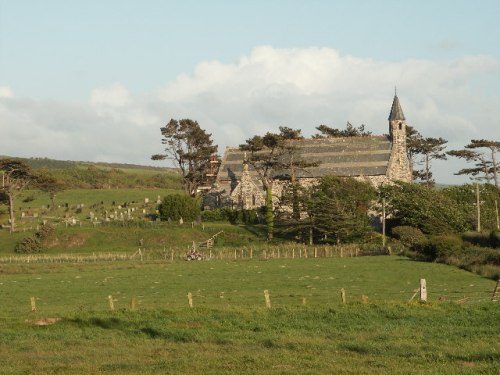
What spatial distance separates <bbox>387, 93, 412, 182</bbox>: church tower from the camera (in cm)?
10062

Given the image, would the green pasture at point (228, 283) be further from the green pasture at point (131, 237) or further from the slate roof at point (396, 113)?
the slate roof at point (396, 113)

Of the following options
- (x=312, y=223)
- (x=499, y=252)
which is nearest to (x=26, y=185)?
(x=312, y=223)

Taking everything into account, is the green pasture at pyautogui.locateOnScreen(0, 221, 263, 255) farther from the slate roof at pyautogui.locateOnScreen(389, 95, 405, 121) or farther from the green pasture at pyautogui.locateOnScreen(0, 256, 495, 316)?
the slate roof at pyautogui.locateOnScreen(389, 95, 405, 121)

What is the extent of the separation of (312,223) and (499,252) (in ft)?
102

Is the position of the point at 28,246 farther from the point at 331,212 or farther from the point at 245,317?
the point at 245,317

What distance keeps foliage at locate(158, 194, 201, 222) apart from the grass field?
4720 centimetres

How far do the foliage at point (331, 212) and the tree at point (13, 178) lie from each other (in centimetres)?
2772

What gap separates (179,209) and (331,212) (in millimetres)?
20135

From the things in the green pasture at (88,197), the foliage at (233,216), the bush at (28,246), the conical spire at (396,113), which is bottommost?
the bush at (28,246)

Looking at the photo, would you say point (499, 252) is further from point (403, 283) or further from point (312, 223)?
point (312, 223)

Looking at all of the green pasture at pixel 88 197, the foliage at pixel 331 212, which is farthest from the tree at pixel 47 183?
the foliage at pixel 331 212

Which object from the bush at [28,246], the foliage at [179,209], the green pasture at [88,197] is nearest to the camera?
the bush at [28,246]

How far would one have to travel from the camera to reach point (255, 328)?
88.8 feet

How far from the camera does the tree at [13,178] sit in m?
91.1
